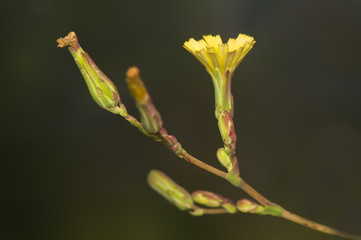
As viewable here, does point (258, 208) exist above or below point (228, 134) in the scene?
below

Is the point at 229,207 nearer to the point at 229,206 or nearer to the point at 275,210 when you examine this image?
the point at 229,206

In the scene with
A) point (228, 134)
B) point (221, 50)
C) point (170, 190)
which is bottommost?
point (170, 190)

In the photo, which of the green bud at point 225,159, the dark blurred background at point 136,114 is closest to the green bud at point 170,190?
the green bud at point 225,159

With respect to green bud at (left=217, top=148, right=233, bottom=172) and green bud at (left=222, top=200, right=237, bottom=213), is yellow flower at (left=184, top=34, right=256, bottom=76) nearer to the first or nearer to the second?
green bud at (left=217, top=148, right=233, bottom=172)

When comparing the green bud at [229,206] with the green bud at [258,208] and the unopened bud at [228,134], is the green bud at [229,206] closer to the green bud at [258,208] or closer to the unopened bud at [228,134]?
the green bud at [258,208]

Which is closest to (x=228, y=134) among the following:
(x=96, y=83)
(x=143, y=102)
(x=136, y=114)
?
(x=143, y=102)
